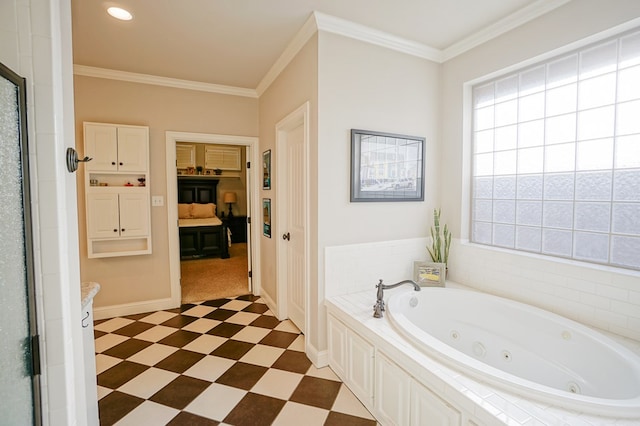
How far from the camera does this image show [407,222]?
2.82 m

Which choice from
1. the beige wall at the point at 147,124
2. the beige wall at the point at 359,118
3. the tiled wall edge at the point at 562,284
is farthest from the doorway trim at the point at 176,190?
the tiled wall edge at the point at 562,284

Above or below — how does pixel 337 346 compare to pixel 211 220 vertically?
below

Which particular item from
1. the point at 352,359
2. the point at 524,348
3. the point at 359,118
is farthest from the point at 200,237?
the point at 524,348

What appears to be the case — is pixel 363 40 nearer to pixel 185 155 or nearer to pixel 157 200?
pixel 157 200

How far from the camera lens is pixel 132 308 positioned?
342cm

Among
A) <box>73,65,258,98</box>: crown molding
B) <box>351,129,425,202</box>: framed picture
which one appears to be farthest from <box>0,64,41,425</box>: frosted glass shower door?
<box>73,65,258,98</box>: crown molding

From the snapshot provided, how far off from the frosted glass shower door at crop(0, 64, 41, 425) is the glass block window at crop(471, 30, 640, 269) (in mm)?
2906

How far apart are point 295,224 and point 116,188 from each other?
1917 mm

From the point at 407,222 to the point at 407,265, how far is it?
401 mm

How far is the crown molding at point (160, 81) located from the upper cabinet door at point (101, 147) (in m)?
0.58

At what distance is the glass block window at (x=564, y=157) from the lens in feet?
6.17

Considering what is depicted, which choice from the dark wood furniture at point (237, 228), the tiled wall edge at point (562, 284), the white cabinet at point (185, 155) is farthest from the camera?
the dark wood furniture at point (237, 228)

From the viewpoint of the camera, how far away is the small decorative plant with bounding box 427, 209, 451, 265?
2859mm

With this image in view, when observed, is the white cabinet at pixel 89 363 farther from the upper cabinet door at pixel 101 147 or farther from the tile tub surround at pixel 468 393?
the upper cabinet door at pixel 101 147
